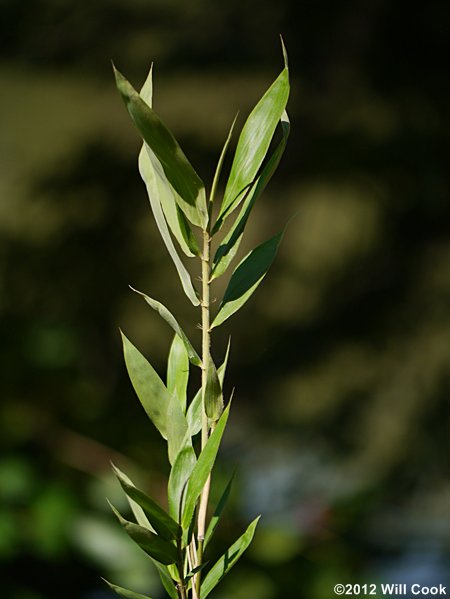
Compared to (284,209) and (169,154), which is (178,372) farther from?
(284,209)

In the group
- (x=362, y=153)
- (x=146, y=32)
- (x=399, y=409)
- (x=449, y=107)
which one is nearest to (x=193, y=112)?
(x=146, y=32)

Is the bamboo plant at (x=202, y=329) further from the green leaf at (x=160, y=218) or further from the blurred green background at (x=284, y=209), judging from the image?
the blurred green background at (x=284, y=209)

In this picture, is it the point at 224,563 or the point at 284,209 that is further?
the point at 284,209

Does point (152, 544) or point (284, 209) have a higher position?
point (284, 209)

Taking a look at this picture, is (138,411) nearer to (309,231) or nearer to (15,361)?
(15,361)

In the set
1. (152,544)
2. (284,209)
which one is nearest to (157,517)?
(152,544)

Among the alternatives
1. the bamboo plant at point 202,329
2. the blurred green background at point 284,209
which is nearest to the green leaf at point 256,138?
the bamboo plant at point 202,329

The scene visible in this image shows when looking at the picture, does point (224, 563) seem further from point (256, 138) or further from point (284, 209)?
point (284, 209)
